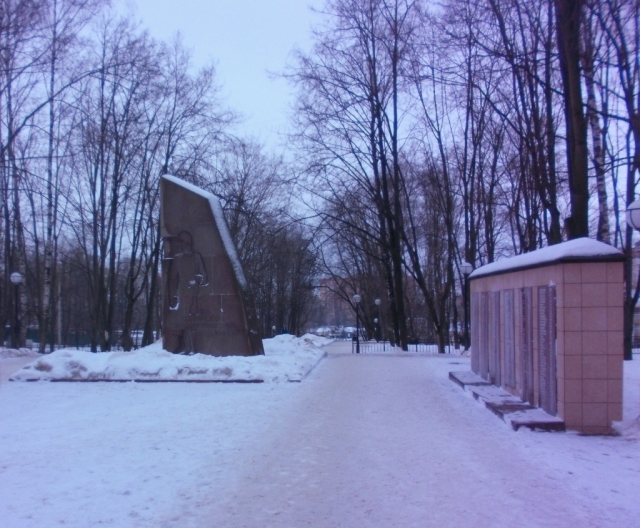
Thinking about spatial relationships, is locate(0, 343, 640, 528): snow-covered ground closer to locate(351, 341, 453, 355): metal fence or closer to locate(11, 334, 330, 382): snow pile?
locate(11, 334, 330, 382): snow pile

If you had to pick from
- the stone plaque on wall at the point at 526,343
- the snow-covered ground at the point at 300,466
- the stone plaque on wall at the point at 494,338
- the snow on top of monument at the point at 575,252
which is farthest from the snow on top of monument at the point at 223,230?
the snow on top of monument at the point at 575,252

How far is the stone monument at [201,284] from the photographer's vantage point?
1791cm

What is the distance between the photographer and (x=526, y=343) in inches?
427

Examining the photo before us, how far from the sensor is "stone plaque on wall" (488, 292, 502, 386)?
517 inches

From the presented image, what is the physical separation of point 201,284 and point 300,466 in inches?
454

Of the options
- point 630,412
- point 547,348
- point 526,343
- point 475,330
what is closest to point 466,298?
point 475,330

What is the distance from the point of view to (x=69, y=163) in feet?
108

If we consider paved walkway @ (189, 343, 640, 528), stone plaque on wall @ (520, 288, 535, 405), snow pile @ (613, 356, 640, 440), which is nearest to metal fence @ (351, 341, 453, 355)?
snow pile @ (613, 356, 640, 440)

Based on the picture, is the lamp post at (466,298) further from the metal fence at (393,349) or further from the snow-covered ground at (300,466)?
the snow-covered ground at (300,466)

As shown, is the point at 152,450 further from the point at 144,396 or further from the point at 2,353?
the point at 2,353

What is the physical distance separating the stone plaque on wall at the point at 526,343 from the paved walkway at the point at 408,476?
2.58 feet

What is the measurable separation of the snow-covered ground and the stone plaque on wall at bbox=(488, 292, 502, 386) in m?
1.75

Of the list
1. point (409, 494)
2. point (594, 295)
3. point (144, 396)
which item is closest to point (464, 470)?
point (409, 494)

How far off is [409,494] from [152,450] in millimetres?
3248
